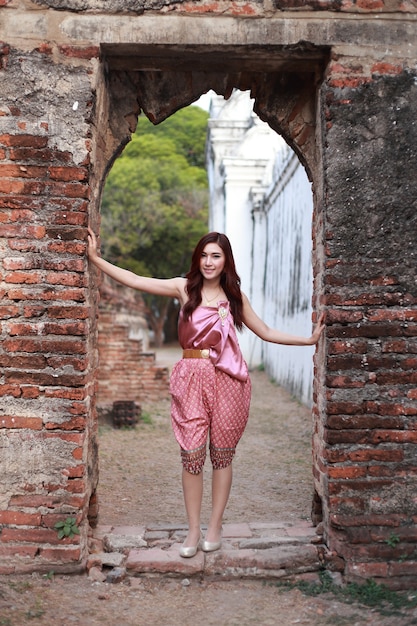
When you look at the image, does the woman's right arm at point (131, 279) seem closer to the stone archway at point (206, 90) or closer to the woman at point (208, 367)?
the woman at point (208, 367)

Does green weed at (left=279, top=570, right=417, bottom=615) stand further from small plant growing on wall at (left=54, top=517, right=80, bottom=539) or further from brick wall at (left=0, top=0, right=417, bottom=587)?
small plant growing on wall at (left=54, top=517, right=80, bottom=539)

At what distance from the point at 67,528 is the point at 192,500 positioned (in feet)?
2.31

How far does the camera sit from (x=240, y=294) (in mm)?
4156

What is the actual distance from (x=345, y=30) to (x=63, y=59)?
5.17 feet

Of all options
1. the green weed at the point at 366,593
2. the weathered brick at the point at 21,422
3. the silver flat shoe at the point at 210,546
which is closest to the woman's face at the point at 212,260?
the weathered brick at the point at 21,422

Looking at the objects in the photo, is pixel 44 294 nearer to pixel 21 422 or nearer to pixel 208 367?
pixel 21 422

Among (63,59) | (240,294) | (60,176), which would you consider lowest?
(240,294)

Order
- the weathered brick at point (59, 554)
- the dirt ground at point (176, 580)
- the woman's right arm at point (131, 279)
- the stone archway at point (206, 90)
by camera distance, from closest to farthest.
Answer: the dirt ground at point (176, 580) < the weathered brick at point (59, 554) < the woman's right arm at point (131, 279) < the stone archway at point (206, 90)

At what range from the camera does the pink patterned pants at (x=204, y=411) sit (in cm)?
399

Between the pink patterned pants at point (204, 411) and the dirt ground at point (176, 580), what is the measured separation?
2.31ft

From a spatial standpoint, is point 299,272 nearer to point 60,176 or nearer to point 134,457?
point 134,457

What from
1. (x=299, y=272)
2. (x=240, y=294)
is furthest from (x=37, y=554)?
(x=299, y=272)

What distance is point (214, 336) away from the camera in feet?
13.2

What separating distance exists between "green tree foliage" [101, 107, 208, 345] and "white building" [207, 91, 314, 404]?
3.73 metres
